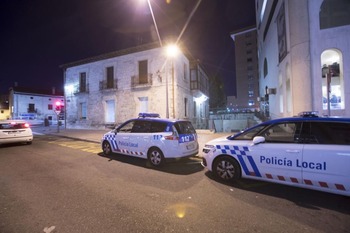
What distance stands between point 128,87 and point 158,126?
13.6 meters

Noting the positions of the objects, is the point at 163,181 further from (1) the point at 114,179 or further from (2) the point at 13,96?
(2) the point at 13,96

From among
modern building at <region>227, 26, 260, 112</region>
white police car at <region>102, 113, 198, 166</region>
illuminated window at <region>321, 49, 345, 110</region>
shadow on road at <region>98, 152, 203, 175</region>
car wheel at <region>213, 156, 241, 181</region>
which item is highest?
modern building at <region>227, 26, 260, 112</region>

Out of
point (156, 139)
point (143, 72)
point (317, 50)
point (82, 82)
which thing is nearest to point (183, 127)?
point (156, 139)

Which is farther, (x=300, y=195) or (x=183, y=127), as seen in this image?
(x=183, y=127)

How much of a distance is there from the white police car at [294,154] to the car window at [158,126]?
2001 millimetres

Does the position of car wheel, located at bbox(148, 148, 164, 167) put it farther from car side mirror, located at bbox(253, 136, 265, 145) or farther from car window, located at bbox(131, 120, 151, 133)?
car side mirror, located at bbox(253, 136, 265, 145)

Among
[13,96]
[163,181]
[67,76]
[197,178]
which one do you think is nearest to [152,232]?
[163,181]

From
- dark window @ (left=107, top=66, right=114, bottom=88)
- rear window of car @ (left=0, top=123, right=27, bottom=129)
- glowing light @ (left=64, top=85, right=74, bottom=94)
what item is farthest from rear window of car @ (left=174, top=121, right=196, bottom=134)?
glowing light @ (left=64, top=85, right=74, bottom=94)

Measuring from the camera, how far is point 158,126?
21.8ft

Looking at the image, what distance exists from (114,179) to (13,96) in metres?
44.9

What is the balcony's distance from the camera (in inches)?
716

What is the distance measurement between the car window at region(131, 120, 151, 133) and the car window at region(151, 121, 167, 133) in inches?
7.3

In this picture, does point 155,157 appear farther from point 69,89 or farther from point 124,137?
point 69,89

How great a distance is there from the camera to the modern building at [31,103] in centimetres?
3775
